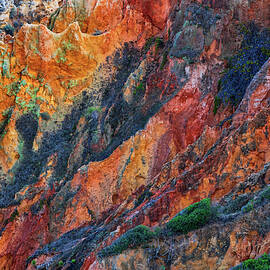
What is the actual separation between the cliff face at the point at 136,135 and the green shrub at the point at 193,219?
0.06 metres

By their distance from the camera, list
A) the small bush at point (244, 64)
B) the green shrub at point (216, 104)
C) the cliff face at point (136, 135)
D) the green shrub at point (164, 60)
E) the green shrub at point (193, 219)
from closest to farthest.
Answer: the green shrub at point (193, 219) → the cliff face at point (136, 135) → the small bush at point (244, 64) → the green shrub at point (216, 104) → the green shrub at point (164, 60)

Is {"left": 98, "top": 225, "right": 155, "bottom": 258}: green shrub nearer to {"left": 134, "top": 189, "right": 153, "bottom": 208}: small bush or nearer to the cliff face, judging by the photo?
the cliff face

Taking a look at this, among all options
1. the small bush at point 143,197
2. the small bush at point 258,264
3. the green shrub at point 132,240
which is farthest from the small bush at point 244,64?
the small bush at point 258,264

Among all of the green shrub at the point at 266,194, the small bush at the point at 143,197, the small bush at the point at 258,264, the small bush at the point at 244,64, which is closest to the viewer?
the small bush at the point at 258,264

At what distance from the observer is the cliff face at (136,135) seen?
42.0 ft

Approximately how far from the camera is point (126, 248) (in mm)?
13039

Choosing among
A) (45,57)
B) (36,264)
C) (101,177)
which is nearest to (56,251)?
(36,264)

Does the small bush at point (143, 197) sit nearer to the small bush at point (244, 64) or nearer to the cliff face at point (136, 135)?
the cliff face at point (136, 135)

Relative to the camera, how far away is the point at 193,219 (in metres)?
12.2

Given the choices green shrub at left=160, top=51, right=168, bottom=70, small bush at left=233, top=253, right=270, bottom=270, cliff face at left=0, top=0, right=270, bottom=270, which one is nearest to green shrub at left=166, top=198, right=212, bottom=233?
cliff face at left=0, top=0, right=270, bottom=270

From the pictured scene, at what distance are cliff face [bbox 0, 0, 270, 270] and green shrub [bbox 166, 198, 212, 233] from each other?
0.20 feet

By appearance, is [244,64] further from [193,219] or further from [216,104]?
[193,219]

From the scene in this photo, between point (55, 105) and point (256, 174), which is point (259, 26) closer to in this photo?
point (256, 174)

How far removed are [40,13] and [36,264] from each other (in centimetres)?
2597
